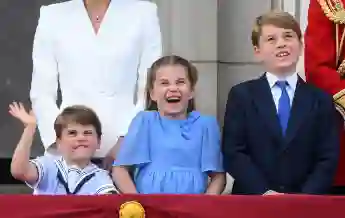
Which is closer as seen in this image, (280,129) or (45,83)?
(280,129)

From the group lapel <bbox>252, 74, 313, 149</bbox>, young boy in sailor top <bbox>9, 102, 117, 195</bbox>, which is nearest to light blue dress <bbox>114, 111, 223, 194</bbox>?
young boy in sailor top <bbox>9, 102, 117, 195</bbox>

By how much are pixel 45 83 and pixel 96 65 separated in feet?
0.71

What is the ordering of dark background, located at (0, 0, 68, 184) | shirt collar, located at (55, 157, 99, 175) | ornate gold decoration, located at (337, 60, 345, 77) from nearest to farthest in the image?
shirt collar, located at (55, 157, 99, 175)
ornate gold decoration, located at (337, 60, 345, 77)
dark background, located at (0, 0, 68, 184)

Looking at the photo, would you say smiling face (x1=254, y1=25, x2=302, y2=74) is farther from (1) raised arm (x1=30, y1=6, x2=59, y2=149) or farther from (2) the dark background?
(2) the dark background

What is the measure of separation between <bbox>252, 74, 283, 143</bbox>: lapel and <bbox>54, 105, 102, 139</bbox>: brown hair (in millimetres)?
603

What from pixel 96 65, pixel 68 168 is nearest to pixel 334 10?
pixel 96 65

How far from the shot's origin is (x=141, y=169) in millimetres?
3541

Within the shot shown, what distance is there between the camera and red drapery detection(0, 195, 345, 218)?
318cm

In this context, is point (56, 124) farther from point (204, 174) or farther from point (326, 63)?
point (326, 63)

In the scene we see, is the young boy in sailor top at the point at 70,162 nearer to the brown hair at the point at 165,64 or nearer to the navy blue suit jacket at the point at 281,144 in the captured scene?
the brown hair at the point at 165,64

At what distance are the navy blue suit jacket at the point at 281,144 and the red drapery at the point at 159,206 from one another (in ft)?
0.62

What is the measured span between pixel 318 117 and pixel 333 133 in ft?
0.26

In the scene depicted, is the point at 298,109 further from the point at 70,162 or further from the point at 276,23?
the point at 70,162

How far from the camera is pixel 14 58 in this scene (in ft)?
15.9
